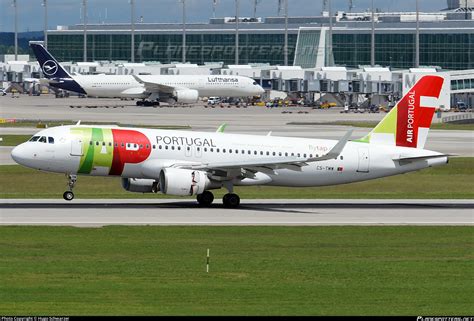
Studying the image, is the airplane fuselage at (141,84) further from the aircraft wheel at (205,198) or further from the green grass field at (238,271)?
the green grass field at (238,271)

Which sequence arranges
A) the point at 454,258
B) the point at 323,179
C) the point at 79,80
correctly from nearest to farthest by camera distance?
the point at 454,258
the point at 323,179
the point at 79,80

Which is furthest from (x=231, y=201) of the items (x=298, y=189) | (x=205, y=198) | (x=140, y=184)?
(x=298, y=189)

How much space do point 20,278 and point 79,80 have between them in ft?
525

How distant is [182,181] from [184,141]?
3.26 metres

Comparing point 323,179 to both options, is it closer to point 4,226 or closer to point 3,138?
point 4,226

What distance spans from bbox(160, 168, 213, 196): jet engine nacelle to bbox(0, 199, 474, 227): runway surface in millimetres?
914

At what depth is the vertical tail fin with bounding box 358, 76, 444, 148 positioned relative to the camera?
2376 inches

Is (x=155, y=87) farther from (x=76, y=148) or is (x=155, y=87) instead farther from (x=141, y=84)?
(x=76, y=148)

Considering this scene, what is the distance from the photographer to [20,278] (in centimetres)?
3438

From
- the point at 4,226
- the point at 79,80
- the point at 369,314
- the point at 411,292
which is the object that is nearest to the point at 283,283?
the point at 411,292

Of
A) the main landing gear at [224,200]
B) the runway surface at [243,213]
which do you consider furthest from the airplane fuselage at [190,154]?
the runway surface at [243,213]

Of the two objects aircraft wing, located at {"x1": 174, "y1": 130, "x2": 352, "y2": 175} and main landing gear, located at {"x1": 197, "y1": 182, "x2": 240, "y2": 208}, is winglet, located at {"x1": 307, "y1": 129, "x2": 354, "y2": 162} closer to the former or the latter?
aircraft wing, located at {"x1": 174, "y1": 130, "x2": 352, "y2": 175}

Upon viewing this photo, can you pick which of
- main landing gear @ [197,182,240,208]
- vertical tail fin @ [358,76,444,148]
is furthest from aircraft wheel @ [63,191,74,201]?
vertical tail fin @ [358,76,444,148]

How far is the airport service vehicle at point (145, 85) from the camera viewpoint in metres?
190
